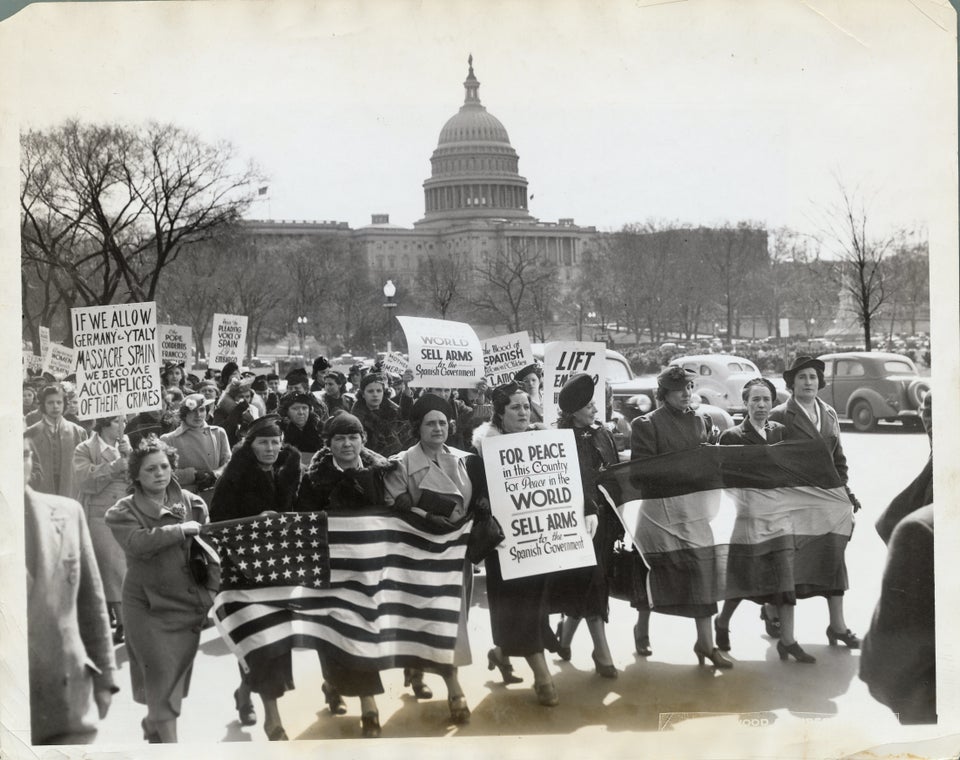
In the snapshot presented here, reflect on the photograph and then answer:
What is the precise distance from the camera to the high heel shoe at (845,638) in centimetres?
704

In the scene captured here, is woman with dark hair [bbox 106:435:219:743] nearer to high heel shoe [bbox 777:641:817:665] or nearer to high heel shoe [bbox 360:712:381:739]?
high heel shoe [bbox 360:712:381:739]

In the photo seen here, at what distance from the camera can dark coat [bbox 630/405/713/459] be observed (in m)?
7.11

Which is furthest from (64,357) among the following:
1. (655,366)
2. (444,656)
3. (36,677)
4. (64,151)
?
(655,366)

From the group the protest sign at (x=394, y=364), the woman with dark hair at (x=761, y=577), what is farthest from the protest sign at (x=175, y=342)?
the woman with dark hair at (x=761, y=577)

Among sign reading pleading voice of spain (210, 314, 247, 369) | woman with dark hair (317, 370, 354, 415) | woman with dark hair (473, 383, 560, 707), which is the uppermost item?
sign reading pleading voice of spain (210, 314, 247, 369)

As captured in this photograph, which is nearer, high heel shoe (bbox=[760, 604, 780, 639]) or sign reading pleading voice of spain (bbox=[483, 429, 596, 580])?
sign reading pleading voice of spain (bbox=[483, 429, 596, 580])

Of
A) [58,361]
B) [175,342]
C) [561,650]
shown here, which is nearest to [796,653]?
[561,650]

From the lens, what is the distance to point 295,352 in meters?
27.3

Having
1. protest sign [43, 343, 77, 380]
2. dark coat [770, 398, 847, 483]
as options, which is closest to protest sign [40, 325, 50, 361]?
protest sign [43, 343, 77, 380]

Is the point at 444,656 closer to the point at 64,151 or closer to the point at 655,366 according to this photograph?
the point at 64,151

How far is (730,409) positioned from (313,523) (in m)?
14.3

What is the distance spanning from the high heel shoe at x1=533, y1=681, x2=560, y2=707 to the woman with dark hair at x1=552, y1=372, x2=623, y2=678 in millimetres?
367

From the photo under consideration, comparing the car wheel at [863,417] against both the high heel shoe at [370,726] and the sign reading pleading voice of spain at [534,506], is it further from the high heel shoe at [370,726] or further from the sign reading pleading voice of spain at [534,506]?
the high heel shoe at [370,726]

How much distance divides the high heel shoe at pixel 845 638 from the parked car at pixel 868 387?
34.4ft
